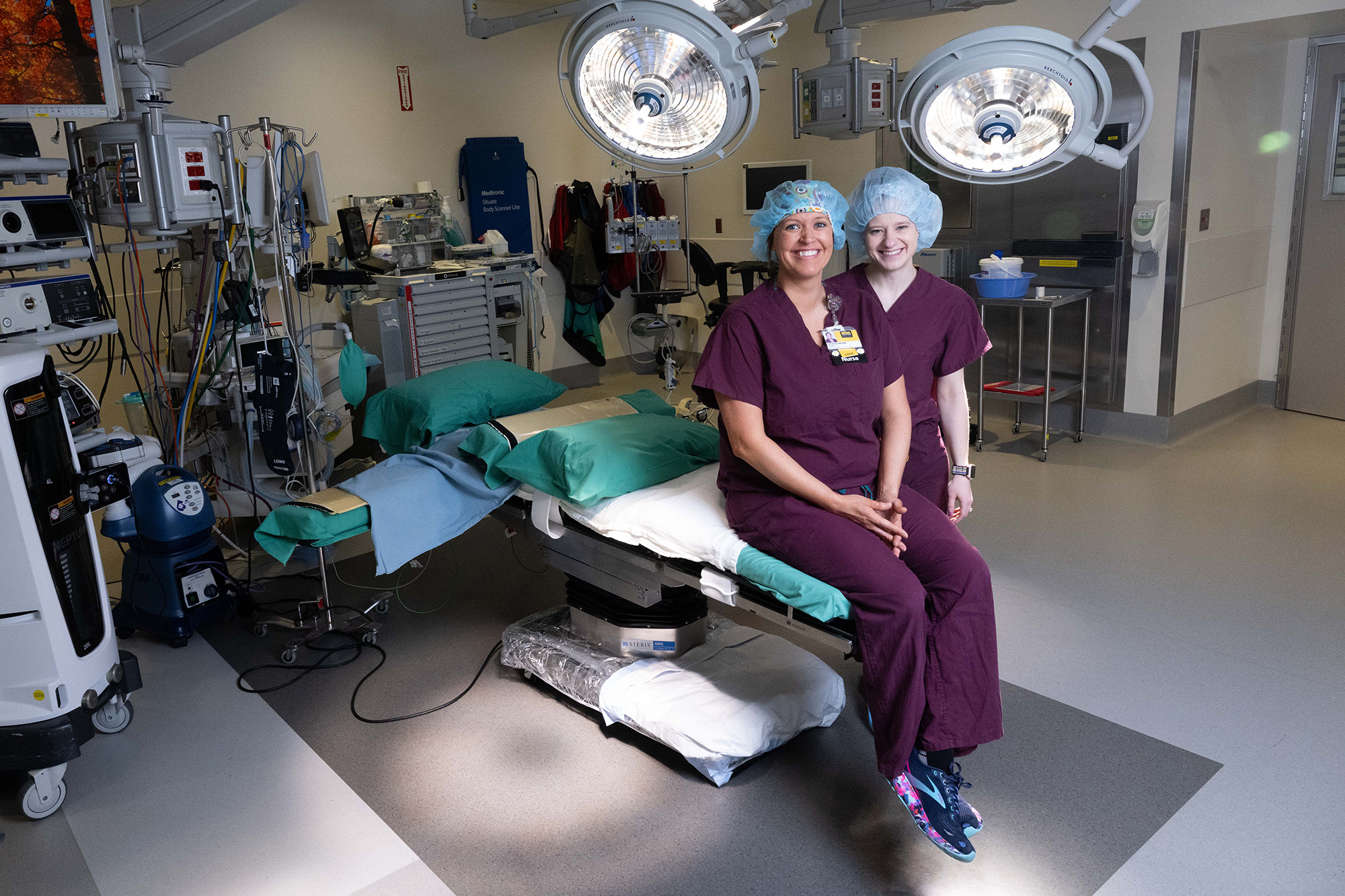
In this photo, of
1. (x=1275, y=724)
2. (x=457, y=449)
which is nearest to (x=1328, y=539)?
(x=1275, y=724)

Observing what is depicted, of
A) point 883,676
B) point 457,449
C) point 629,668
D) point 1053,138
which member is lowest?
point 629,668

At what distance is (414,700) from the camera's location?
289 cm

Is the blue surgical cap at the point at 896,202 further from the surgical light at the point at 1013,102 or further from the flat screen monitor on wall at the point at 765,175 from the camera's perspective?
the flat screen monitor on wall at the point at 765,175

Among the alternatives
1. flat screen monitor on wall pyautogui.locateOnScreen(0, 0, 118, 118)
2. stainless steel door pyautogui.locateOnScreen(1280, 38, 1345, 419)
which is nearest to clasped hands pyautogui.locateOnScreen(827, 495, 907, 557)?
flat screen monitor on wall pyautogui.locateOnScreen(0, 0, 118, 118)

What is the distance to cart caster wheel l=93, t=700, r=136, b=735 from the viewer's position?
2.73 metres

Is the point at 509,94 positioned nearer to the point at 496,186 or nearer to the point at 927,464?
the point at 496,186

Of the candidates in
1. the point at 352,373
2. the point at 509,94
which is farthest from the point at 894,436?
the point at 509,94

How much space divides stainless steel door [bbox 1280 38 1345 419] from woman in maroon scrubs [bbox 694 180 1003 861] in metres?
4.05

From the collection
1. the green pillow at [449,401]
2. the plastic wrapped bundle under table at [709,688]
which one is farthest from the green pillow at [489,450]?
the plastic wrapped bundle under table at [709,688]

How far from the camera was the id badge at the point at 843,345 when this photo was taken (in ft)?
7.48

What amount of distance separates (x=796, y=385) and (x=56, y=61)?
2.08 meters

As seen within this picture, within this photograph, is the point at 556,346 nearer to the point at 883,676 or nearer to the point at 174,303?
the point at 174,303

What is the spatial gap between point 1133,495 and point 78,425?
3991 mm

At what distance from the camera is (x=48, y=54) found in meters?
2.55
